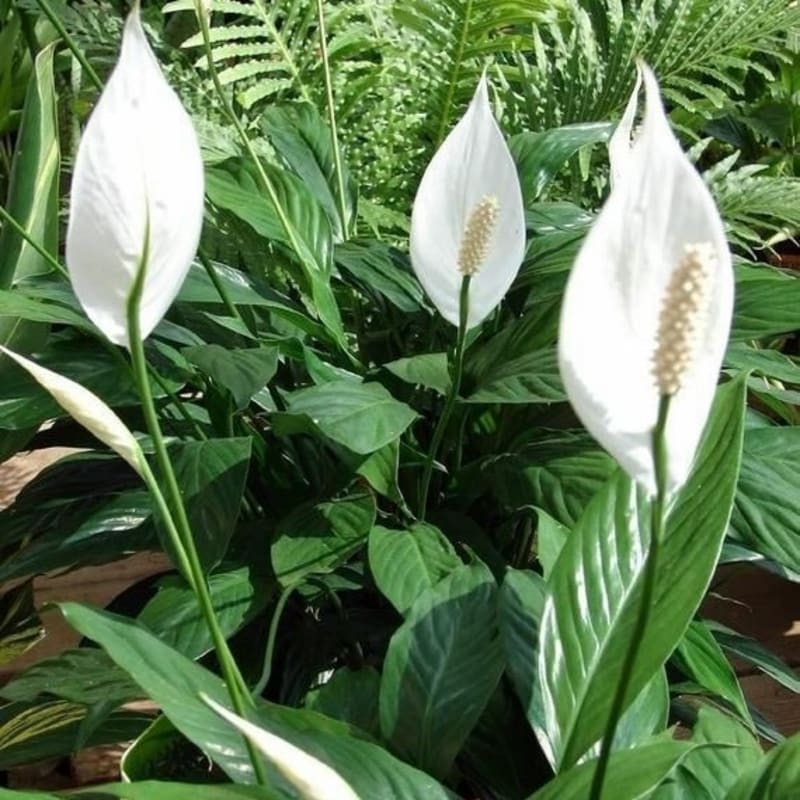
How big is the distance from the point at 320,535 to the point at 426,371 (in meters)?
0.11

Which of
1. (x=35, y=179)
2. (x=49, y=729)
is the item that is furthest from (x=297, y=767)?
(x=35, y=179)

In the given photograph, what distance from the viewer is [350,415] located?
57 centimetres

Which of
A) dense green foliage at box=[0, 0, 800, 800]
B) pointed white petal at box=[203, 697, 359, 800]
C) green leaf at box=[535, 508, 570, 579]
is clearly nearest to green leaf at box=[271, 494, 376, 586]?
dense green foliage at box=[0, 0, 800, 800]

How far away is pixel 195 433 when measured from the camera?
70 centimetres

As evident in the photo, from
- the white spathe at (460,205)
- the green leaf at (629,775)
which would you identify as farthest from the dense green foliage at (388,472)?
the white spathe at (460,205)

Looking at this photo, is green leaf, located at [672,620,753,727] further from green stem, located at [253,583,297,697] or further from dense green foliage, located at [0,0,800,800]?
green stem, located at [253,583,297,697]

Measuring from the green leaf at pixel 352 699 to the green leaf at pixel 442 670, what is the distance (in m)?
0.03

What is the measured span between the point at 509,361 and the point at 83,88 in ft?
2.45

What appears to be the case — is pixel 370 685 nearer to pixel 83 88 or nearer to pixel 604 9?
pixel 604 9

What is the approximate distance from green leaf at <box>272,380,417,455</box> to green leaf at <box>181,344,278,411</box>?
0.08 feet

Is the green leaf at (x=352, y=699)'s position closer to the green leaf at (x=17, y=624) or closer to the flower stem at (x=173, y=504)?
the flower stem at (x=173, y=504)

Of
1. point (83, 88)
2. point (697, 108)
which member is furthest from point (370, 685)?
point (83, 88)

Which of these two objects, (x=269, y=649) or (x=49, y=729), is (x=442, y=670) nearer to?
(x=269, y=649)

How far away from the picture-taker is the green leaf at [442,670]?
0.49 metres
